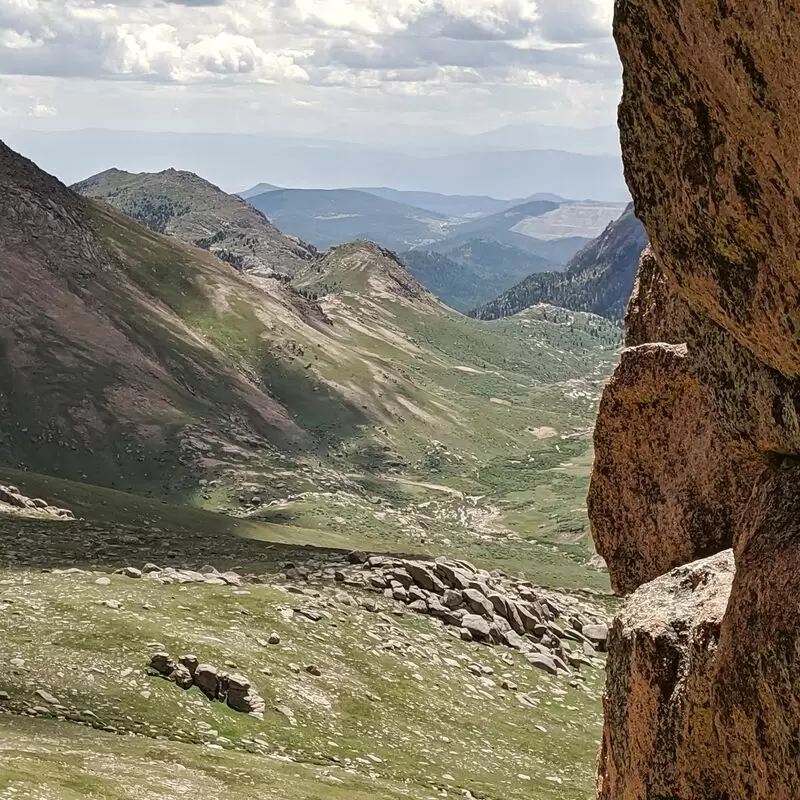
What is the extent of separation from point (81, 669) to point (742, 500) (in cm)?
2533

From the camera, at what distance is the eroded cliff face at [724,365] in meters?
16.2

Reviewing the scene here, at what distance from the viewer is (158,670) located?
3953cm

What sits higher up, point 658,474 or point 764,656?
point 658,474

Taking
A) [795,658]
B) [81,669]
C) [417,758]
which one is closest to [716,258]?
[795,658]

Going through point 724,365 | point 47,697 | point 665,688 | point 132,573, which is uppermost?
point 724,365

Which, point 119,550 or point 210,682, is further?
point 119,550

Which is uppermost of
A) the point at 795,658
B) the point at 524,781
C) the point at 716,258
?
the point at 716,258

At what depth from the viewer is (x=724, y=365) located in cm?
2078

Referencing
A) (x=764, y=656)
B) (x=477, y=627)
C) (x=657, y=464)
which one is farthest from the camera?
(x=477, y=627)

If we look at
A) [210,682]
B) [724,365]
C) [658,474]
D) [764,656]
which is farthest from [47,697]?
[724,365]

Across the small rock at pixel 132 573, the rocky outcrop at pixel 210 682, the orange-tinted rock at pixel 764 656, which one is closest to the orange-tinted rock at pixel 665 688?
the orange-tinted rock at pixel 764 656

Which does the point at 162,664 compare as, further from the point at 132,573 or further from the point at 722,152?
the point at 722,152

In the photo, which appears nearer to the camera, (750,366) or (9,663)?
(750,366)

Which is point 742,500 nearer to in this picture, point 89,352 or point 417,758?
point 417,758
